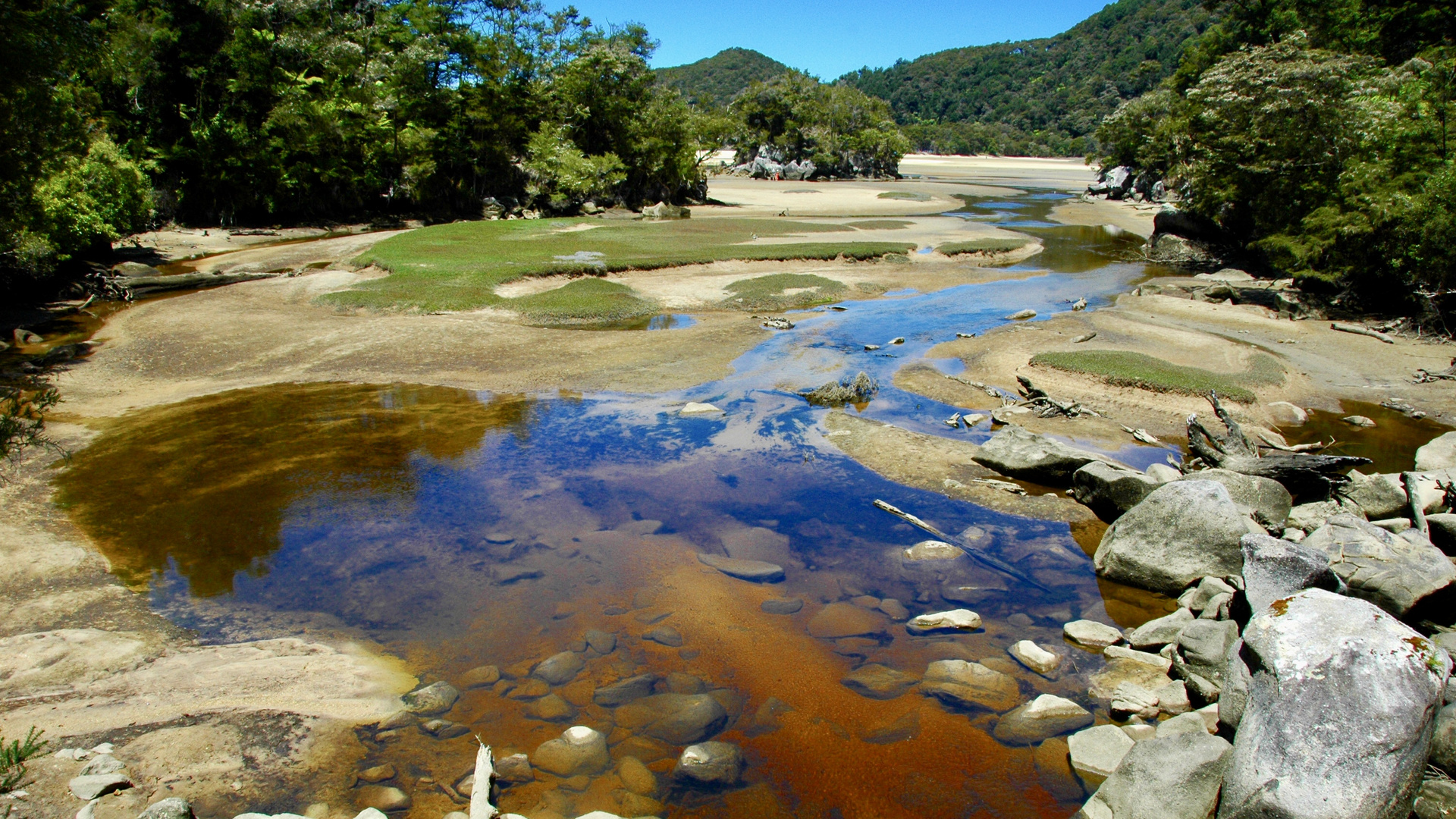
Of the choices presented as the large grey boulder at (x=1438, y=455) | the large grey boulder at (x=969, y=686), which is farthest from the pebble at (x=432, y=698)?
the large grey boulder at (x=1438, y=455)

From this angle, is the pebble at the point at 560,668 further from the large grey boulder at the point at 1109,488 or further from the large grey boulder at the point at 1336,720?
the large grey boulder at the point at 1109,488

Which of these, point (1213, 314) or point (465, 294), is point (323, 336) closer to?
point (465, 294)

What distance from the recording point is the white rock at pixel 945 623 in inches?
342

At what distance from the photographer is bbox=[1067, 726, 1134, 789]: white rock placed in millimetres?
6484

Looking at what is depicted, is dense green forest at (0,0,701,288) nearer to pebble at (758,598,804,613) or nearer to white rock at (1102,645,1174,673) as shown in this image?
pebble at (758,598,804,613)

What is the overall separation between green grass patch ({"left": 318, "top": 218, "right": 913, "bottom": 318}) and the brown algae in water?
1088 centimetres

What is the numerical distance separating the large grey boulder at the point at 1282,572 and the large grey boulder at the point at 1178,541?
2013 millimetres

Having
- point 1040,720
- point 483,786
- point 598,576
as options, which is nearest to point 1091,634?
Result: point 1040,720

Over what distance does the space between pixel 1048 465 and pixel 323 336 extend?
63.3 feet

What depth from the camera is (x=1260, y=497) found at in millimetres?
10680

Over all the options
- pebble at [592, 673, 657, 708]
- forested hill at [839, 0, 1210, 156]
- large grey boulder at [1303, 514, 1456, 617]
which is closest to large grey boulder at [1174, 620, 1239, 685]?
large grey boulder at [1303, 514, 1456, 617]

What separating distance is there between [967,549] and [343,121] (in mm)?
44425

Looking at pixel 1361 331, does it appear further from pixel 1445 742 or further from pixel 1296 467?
pixel 1445 742

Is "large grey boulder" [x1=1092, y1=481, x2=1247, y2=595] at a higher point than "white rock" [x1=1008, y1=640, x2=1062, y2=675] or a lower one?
higher
